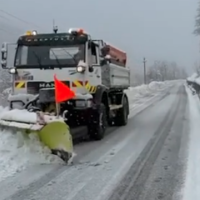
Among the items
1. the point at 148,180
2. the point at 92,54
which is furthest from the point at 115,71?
the point at 148,180

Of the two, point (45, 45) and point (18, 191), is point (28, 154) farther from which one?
point (45, 45)

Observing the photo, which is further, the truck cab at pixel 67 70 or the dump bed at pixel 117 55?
the dump bed at pixel 117 55

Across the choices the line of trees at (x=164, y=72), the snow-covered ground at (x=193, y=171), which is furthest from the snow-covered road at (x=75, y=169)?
the line of trees at (x=164, y=72)

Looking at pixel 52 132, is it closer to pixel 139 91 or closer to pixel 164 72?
pixel 139 91

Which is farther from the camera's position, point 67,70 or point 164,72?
point 164,72

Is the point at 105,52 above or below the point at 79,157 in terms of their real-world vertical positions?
above

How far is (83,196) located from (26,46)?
5703 millimetres

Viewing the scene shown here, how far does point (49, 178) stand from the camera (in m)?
6.45

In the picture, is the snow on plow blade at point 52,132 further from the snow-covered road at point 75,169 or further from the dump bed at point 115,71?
the dump bed at point 115,71

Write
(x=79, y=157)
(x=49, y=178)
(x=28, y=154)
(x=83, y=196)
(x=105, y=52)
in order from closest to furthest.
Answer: (x=83, y=196), (x=49, y=178), (x=28, y=154), (x=79, y=157), (x=105, y=52)

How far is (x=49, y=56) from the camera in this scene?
33.2 feet

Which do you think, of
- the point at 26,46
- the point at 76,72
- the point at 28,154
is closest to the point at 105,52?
the point at 76,72

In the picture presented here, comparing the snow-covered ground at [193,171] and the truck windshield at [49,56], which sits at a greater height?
the truck windshield at [49,56]

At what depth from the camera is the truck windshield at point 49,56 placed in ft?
32.8
